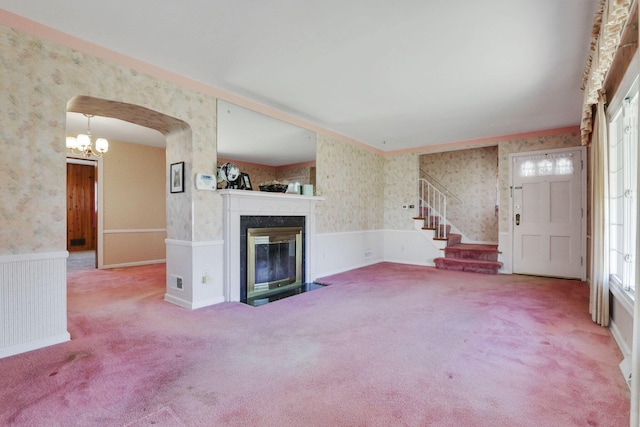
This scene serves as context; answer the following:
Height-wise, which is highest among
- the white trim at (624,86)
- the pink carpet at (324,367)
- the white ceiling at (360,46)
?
the white ceiling at (360,46)

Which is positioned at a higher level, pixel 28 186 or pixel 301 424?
pixel 28 186

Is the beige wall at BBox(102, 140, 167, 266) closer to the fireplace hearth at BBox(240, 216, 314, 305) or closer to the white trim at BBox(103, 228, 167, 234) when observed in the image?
the white trim at BBox(103, 228, 167, 234)

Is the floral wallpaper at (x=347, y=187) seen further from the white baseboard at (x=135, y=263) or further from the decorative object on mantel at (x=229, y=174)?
the white baseboard at (x=135, y=263)

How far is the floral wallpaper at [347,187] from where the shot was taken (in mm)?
5484

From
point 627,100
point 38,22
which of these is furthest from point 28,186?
point 627,100

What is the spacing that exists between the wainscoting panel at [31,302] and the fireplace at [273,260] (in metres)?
1.90

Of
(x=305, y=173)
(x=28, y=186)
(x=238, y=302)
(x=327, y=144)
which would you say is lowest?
(x=238, y=302)

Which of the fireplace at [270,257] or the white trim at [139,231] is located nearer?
the fireplace at [270,257]

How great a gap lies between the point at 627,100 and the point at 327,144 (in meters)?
3.82

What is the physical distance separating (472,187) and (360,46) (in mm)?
5776

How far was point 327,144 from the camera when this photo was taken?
5.56 metres

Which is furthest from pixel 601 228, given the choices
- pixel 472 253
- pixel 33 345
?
pixel 33 345

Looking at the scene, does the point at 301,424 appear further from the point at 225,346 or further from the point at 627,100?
the point at 627,100

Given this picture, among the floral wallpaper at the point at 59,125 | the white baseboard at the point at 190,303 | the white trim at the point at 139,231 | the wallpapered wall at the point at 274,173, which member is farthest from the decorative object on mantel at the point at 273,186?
the white trim at the point at 139,231
